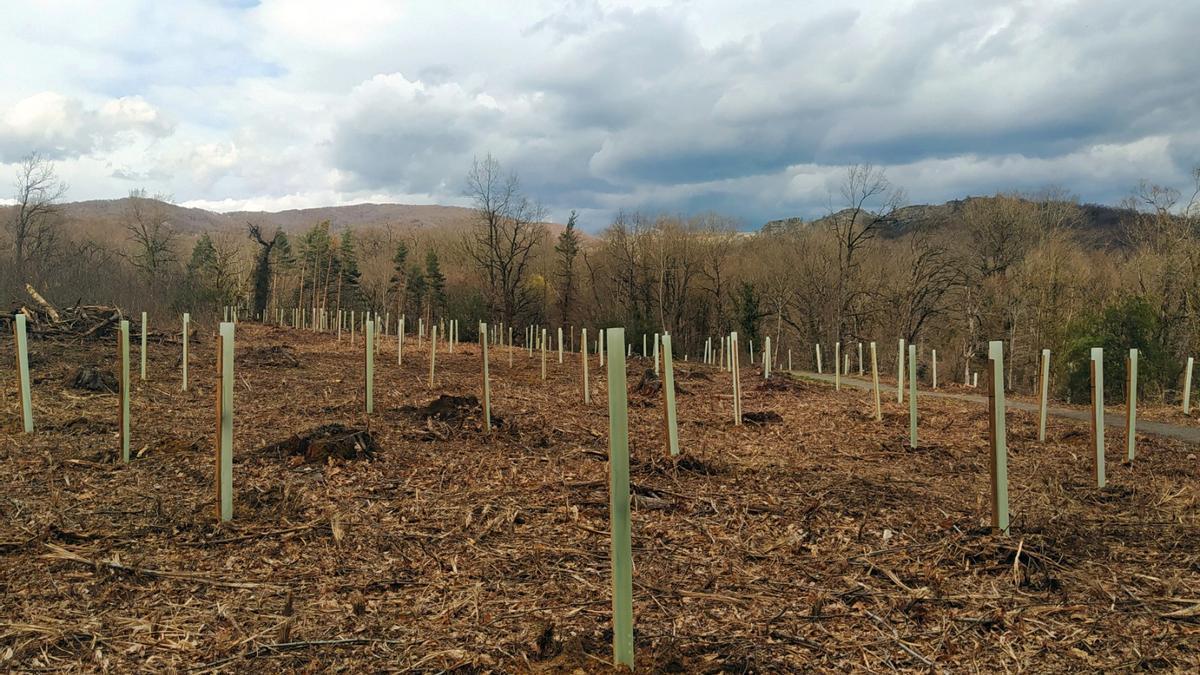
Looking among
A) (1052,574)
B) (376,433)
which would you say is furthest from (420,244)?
(1052,574)

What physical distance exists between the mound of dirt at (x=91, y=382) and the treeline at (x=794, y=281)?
69.8 feet

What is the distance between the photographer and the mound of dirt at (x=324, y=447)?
7.03 meters

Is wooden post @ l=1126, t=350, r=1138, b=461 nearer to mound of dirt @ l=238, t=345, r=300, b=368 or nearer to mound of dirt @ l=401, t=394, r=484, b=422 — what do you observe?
mound of dirt @ l=401, t=394, r=484, b=422

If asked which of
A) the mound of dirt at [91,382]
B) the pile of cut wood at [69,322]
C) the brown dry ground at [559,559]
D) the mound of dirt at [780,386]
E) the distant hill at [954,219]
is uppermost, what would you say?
the distant hill at [954,219]

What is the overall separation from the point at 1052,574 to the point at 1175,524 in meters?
2.22

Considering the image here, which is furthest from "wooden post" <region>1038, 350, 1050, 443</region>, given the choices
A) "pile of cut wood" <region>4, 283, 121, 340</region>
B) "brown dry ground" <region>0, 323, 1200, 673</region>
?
"pile of cut wood" <region>4, 283, 121, 340</region>

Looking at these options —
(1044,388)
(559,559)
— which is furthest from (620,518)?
(1044,388)

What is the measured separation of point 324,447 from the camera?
280 inches

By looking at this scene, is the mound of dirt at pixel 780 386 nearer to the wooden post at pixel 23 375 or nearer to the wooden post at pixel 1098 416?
the wooden post at pixel 1098 416

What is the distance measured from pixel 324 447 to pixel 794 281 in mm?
47664

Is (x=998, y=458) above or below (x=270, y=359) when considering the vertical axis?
below

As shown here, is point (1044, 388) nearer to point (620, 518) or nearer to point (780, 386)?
point (780, 386)

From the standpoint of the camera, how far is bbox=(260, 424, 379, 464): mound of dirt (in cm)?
703

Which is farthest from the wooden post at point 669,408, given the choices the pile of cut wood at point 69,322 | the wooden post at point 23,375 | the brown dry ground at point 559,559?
the pile of cut wood at point 69,322
